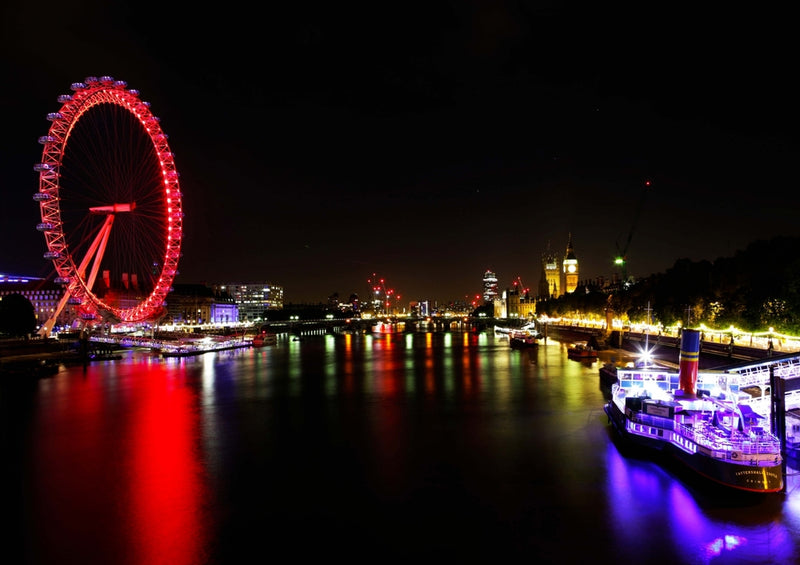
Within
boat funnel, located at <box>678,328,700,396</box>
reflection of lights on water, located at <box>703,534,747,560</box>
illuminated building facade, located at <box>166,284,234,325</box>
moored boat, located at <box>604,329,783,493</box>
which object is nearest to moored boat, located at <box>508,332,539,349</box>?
moored boat, located at <box>604,329,783,493</box>

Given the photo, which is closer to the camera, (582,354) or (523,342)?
(582,354)

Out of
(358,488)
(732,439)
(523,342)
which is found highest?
(732,439)

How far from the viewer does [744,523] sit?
46.3 ft

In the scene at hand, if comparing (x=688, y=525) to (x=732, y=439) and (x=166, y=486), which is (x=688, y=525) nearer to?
(x=732, y=439)

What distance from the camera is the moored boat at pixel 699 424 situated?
599 inches

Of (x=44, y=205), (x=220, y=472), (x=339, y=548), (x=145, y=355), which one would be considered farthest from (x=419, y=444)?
(x=145, y=355)

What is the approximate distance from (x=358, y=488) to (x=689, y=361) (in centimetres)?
1223

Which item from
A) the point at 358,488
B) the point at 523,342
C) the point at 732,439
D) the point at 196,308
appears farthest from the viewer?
the point at 196,308

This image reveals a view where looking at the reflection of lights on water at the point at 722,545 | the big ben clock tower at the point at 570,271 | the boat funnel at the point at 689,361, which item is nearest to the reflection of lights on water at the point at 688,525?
the reflection of lights on water at the point at 722,545

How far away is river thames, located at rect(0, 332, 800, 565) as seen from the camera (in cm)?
1345

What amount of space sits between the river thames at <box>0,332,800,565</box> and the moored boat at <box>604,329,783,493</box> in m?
0.65

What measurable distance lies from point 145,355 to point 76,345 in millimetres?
6781

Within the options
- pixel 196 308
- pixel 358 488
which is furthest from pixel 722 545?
pixel 196 308

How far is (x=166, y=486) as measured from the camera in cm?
1789
